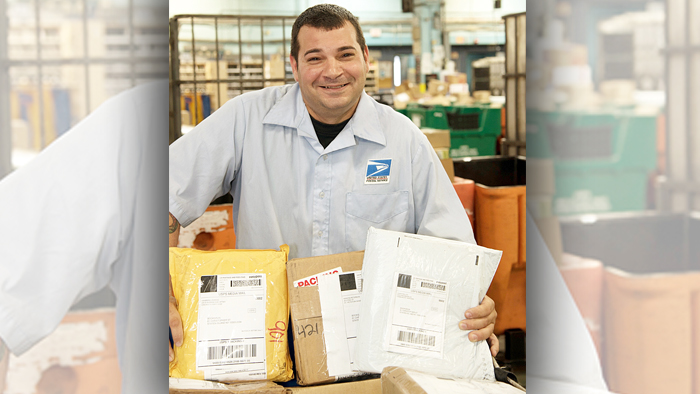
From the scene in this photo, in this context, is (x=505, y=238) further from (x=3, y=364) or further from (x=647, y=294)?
(x=3, y=364)

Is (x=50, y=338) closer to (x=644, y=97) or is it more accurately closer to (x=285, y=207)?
(x=644, y=97)

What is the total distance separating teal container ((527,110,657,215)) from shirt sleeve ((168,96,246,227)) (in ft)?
4.87

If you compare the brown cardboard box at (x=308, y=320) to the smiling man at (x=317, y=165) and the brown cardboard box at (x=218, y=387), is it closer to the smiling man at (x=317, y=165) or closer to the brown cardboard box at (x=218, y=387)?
the brown cardboard box at (x=218, y=387)

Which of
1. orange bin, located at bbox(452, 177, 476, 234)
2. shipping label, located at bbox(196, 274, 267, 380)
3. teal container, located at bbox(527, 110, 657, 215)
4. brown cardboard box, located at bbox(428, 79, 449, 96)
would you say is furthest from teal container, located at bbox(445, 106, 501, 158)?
teal container, located at bbox(527, 110, 657, 215)

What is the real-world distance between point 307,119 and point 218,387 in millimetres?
945

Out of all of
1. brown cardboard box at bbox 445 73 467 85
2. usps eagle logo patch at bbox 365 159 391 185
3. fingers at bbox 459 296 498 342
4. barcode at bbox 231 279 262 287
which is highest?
brown cardboard box at bbox 445 73 467 85

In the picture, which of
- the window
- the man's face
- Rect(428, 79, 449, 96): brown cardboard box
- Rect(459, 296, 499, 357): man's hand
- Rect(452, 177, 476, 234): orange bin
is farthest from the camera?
Rect(428, 79, 449, 96): brown cardboard box

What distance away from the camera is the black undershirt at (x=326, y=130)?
6.55 feet

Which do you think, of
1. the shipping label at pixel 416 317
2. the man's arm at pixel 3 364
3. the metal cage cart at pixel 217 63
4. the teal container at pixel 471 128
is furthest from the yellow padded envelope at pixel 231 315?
the teal container at pixel 471 128

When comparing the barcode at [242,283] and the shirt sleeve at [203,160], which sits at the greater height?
the shirt sleeve at [203,160]

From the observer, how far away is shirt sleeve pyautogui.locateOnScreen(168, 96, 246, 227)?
1.80 metres

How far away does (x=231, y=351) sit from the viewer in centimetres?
134

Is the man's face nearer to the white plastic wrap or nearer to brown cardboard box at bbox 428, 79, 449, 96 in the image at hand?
the white plastic wrap

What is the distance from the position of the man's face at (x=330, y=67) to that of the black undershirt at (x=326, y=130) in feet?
0.27
